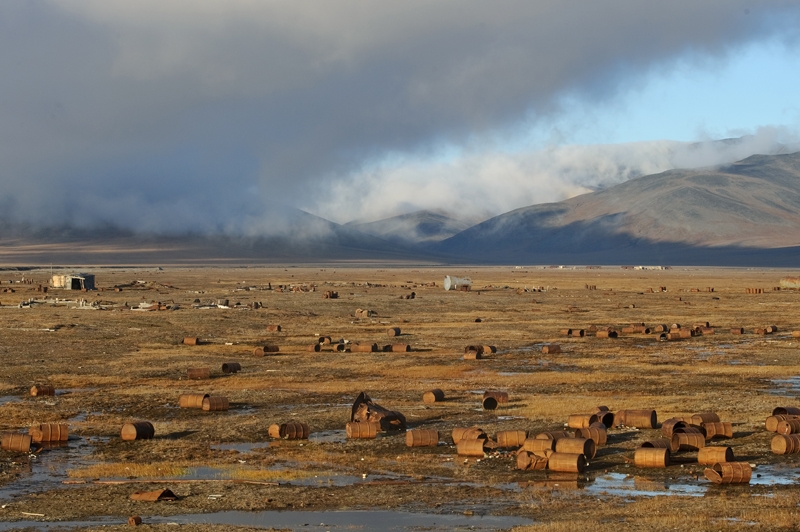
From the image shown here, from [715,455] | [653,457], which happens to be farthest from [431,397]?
[715,455]

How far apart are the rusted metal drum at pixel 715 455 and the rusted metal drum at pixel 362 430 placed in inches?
223

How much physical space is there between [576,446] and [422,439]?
9.53 ft

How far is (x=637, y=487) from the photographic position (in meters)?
14.4

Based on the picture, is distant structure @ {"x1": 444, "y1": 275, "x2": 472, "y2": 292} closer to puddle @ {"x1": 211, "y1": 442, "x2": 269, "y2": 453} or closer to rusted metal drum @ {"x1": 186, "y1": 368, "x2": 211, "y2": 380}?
rusted metal drum @ {"x1": 186, "y1": 368, "x2": 211, "y2": 380}

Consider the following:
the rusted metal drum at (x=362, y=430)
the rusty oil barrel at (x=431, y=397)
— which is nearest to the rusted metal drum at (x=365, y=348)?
the rusty oil barrel at (x=431, y=397)

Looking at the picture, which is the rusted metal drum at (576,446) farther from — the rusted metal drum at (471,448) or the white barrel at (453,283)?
the white barrel at (453,283)

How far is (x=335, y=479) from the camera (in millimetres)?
15234

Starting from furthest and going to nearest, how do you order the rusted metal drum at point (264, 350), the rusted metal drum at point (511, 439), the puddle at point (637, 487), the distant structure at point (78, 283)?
the distant structure at point (78, 283)
the rusted metal drum at point (264, 350)
the rusted metal drum at point (511, 439)
the puddle at point (637, 487)

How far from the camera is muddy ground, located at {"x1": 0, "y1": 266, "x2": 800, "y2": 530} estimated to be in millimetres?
13547

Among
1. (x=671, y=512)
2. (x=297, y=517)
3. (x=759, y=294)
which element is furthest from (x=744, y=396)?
(x=759, y=294)

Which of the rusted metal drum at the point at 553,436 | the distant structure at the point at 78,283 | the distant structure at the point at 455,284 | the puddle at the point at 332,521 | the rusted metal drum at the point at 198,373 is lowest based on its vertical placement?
the puddle at the point at 332,521

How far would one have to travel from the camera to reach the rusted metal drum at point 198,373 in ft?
89.1

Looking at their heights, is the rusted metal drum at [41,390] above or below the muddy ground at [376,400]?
above

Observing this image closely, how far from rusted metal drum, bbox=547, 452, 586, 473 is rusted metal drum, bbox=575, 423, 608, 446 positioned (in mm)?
1337
